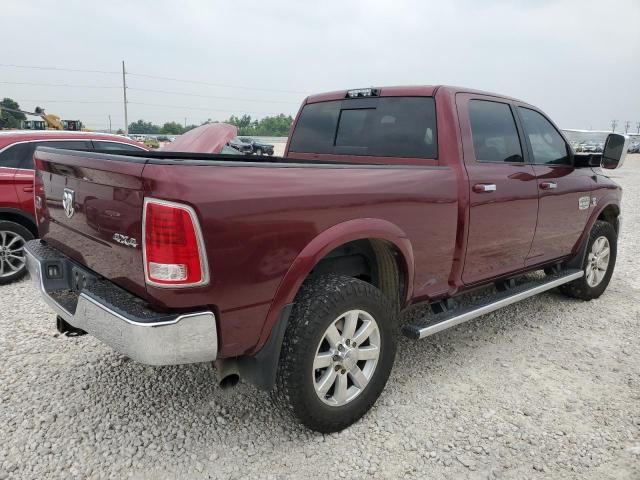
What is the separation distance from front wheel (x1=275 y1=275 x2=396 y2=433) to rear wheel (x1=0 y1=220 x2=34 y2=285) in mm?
4052

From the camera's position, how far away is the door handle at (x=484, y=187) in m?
3.24

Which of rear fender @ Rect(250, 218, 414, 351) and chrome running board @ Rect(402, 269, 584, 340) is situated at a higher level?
rear fender @ Rect(250, 218, 414, 351)


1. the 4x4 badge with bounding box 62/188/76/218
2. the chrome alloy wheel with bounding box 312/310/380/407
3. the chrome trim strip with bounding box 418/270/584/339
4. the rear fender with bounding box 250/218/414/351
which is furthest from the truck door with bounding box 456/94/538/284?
the 4x4 badge with bounding box 62/188/76/218

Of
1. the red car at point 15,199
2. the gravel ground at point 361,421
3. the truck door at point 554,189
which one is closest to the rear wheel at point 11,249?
the red car at point 15,199

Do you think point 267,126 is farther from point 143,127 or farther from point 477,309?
point 477,309

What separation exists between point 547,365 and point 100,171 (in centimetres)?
319

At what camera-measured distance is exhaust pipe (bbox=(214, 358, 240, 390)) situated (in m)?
2.34

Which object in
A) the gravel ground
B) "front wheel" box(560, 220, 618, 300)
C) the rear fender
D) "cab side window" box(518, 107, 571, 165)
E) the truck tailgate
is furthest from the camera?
"front wheel" box(560, 220, 618, 300)

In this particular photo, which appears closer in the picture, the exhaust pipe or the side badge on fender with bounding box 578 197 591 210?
the exhaust pipe

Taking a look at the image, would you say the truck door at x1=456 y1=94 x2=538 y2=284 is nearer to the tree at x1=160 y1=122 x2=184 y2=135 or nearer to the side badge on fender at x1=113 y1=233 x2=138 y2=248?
the side badge on fender at x1=113 y1=233 x2=138 y2=248

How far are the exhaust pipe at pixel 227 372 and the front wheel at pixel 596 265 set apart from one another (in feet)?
12.3

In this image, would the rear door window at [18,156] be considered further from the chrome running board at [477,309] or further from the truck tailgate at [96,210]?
the chrome running board at [477,309]

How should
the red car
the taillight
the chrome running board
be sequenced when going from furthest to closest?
the red car → the chrome running board → the taillight

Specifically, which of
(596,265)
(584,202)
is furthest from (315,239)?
(596,265)
